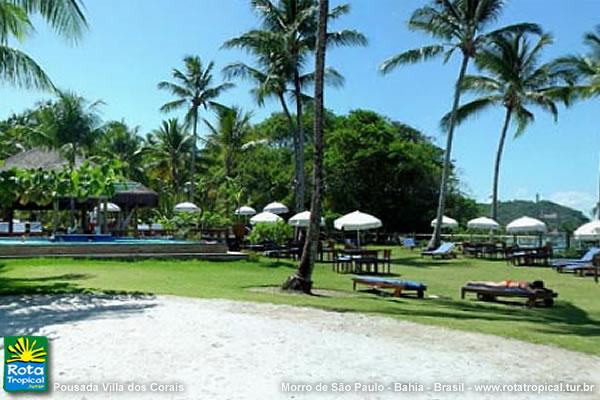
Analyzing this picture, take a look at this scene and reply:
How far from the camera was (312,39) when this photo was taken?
86.1 ft

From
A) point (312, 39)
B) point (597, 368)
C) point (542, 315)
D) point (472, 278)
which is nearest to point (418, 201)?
point (312, 39)

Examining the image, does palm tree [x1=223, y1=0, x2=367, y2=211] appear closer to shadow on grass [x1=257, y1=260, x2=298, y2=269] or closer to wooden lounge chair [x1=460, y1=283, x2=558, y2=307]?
shadow on grass [x1=257, y1=260, x2=298, y2=269]

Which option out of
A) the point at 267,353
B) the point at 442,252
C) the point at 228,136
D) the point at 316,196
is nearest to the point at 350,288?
the point at 316,196

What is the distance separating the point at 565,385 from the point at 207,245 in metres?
15.5

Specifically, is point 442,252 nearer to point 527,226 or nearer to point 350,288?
point 527,226

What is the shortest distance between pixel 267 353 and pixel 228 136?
36.2 metres

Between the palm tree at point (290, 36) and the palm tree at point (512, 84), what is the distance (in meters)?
6.90

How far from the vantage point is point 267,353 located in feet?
21.0

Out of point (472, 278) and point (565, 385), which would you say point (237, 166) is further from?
point (565, 385)

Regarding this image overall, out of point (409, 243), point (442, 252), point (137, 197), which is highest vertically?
point (137, 197)

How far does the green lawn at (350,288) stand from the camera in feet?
29.2

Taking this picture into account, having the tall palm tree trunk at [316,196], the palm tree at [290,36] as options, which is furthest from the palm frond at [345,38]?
the tall palm tree trunk at [316,196]

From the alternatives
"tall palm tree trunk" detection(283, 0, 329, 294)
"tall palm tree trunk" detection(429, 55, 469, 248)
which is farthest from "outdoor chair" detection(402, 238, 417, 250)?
"tall palm tree trunk" detection(283, 0, 329, 294)

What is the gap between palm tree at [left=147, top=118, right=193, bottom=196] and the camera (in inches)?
1678
